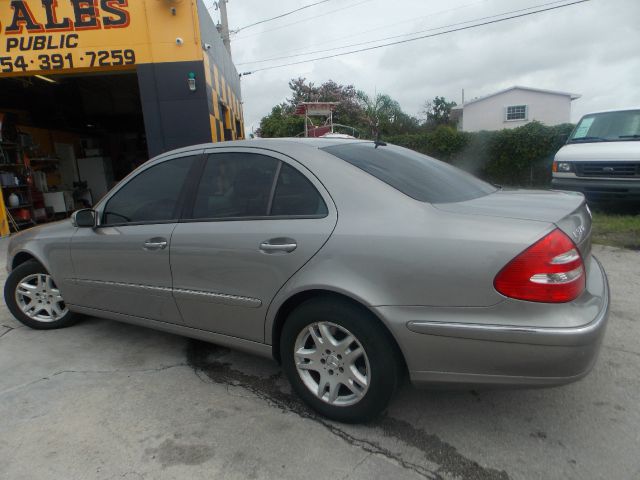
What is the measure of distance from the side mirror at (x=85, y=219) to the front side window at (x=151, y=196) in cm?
8

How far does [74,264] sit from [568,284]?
11.1 ft

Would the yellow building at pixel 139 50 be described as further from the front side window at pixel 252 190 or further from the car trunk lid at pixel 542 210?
the car trunk lid at pixel 542 210

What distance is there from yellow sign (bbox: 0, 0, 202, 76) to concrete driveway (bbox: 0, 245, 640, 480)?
6.79 m

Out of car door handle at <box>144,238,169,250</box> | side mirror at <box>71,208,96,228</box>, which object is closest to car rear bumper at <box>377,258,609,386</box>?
car door handle at <box>144,238,169,250</box>

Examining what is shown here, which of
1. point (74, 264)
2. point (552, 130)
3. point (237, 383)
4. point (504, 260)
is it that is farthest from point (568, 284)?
point (552, 130)

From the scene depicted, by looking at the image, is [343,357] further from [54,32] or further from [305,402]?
[54,32]

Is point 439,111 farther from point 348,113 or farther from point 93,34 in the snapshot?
point 93,34

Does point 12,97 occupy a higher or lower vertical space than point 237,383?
higher

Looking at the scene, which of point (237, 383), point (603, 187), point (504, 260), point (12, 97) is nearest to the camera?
point (504, 260)

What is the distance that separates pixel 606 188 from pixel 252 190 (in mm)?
6677

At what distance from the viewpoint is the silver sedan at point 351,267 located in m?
1.97

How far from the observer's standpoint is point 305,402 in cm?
259

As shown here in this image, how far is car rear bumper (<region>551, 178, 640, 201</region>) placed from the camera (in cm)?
707

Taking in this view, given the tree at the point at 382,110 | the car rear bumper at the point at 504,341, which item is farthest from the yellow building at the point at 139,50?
the tree at the point at 382,110
